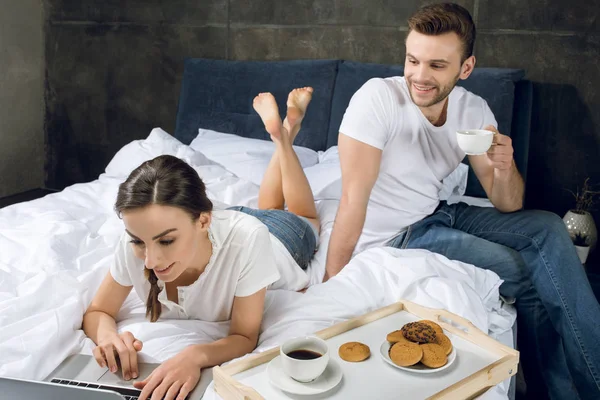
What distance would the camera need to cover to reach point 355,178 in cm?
188

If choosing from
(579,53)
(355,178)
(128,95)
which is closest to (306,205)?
(355,178)

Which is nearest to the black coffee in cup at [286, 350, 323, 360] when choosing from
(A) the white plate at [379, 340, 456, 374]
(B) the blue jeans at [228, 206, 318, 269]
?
(A) the white plate at [379, 340, 456, 374]

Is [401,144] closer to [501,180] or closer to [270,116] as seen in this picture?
[501,180]

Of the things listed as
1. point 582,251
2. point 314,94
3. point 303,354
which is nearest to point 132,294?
point 303,354

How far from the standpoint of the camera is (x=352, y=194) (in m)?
1.89

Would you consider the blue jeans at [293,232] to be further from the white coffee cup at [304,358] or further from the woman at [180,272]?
the white coffee cup at [304,358]

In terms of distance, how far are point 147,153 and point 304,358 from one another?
1.93m

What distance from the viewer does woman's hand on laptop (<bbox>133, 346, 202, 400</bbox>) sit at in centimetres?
116

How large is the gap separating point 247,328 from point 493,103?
165cm

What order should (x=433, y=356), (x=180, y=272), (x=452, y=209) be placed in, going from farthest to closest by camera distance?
(x=452, y=209), (x=180, y=272), (x=433, y=356)

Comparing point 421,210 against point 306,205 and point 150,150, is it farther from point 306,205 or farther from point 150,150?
point 150,150

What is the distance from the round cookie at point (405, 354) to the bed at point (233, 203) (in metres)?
0.26

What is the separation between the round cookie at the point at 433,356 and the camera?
1125mm

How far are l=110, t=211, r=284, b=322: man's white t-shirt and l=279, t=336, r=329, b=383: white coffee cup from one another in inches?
13.3
